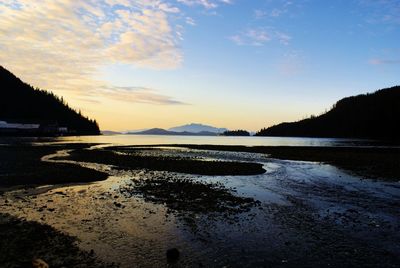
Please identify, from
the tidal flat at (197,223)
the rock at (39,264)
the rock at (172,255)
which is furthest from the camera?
the tidal flat at (197,223)

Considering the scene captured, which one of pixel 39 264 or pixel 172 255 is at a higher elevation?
Result: pixel 39 264

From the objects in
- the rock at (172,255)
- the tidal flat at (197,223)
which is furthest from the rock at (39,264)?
the rock at (172,255)

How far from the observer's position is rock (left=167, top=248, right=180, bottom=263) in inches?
471

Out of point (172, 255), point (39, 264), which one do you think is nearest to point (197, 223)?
point (172, 255)

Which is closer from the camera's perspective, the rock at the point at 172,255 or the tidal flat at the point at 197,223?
the rock at the point at 172,255

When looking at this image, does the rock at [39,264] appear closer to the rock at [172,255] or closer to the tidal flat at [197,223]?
the tidal flat at [197,223]

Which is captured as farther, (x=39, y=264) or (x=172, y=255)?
(x=172, y=255)

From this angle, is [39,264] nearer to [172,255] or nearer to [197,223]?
[172,255]

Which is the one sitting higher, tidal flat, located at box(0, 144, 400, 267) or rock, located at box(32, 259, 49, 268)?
rock, located at box(32, 259, 49, 268)

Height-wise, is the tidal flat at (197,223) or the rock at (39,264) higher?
the rock at (39,264)

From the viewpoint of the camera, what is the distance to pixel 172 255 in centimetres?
1212

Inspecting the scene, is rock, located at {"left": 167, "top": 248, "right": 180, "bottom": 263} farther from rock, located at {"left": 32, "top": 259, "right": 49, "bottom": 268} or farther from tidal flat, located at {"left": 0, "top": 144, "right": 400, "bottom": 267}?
rock, located at {"left": 32, "top": 259, "right": 49, "bottom": 268}

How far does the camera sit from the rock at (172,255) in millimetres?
11960

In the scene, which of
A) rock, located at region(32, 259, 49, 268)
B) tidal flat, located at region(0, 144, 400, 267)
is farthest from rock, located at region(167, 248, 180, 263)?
rock, located at region(32, 259, 49, 268)
